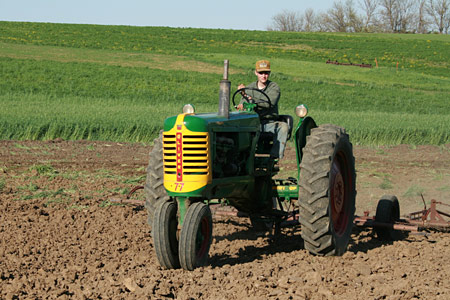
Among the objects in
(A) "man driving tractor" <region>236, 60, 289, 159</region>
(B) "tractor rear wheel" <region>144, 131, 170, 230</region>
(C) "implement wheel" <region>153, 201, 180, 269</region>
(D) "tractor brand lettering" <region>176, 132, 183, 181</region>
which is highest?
(A) "man driving tractor" <region>236, 60, 289, 159</region>

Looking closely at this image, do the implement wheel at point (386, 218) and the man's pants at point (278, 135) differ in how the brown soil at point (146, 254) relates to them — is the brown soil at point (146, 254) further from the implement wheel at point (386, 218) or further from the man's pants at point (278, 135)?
the man's pants at point (278, 135)

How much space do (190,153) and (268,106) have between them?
1.74m

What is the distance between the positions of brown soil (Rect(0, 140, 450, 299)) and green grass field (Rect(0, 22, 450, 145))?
6137 mm

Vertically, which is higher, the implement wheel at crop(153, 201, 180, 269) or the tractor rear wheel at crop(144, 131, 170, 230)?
the tractor rear wheel at crop(144, 131, 170, 230)

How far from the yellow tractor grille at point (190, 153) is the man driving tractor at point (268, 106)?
1373 mm

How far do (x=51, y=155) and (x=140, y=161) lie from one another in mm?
1878

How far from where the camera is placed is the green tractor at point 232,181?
536 centimetres

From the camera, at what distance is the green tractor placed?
5.36m

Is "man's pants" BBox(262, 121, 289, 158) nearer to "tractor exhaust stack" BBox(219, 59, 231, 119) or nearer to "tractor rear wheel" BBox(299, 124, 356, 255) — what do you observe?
"tractor rear wheel" BBox(299, 124, 356, 255)

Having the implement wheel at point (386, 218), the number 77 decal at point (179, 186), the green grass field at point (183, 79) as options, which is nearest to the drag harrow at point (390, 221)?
the implement wheel at point (386, 218)

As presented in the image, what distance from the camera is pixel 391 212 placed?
23.9ft

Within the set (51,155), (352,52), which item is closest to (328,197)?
(51,155)

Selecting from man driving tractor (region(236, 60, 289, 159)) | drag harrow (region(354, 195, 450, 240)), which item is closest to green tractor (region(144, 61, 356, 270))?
man driving tractor (region(236, 60, 289, 159))

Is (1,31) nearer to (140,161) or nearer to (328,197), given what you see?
(140,161)
